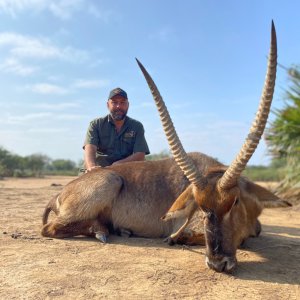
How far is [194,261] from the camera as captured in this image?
14.9 ft

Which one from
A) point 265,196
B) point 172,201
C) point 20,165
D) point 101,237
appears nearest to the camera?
point 265,196

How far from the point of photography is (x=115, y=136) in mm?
8234

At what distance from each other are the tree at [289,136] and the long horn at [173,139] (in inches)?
274

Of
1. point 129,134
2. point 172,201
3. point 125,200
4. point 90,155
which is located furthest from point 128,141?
point 172,201

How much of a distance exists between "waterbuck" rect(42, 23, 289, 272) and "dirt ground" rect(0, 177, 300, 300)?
0.20m

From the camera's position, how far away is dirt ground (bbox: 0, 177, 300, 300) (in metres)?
3.59

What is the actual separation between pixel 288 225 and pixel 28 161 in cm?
3032

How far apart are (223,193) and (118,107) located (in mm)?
4407

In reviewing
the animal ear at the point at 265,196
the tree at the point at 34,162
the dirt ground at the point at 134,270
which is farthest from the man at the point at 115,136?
the tree at the point at 34,162

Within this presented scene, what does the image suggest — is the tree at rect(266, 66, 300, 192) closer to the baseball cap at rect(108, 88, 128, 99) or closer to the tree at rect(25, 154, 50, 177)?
the baseball cap at rect(108, 88, 128, 99)

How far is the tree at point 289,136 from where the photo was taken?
1094 cm

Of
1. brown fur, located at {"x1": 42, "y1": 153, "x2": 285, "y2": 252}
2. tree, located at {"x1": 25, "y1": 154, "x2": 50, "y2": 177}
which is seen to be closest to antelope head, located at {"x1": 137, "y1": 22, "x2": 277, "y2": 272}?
brown fur, located at {"x1": 42, "y1": 153, "x2": 285, "y2": 252}

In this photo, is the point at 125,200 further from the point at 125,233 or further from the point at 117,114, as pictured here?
the point at 117,114

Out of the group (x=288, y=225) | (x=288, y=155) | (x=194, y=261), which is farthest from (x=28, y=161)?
(x=194, y=261)
